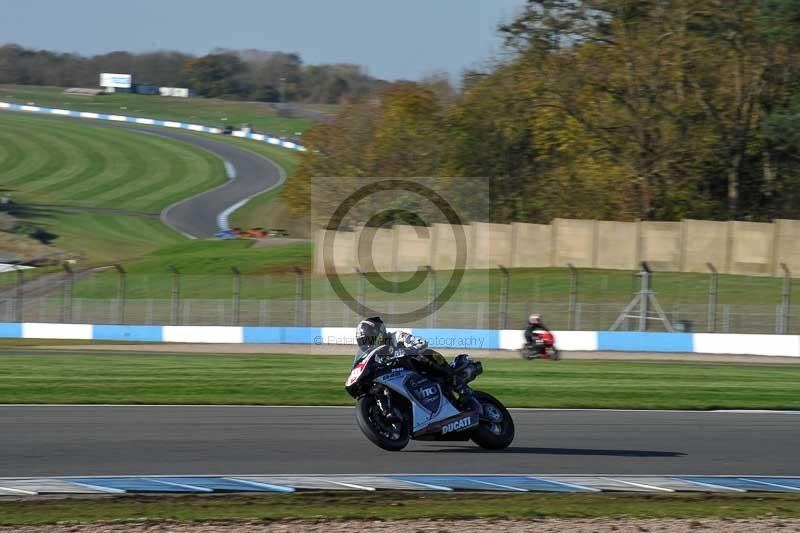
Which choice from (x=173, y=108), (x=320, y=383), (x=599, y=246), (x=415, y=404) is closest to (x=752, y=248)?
(x=599, y=246)

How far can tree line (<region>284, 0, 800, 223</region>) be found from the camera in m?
44.9

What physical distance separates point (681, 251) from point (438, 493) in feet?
102

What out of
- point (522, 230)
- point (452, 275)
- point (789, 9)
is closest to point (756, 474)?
point (452, 275)

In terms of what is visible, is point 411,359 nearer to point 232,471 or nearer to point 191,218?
point 232,471

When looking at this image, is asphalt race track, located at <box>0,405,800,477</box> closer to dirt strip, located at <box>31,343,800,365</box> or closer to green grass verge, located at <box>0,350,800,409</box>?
green grass verge, located at <box>0,350,800,409</box>

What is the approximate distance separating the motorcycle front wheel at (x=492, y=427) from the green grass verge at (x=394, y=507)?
205cm

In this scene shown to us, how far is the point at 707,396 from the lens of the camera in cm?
1791

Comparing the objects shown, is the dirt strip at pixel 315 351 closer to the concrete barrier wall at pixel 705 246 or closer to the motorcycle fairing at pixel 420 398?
the concrete barrier wall at pixel 705 246

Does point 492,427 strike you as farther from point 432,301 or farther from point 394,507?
point 432,301

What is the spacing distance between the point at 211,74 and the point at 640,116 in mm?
114961

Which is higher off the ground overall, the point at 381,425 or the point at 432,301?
the point at 432,301

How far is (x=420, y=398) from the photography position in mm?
11273

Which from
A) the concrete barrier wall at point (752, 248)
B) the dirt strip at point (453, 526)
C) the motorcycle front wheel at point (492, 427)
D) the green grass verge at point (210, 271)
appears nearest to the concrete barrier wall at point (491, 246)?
the green grass verge at point (210, 271)

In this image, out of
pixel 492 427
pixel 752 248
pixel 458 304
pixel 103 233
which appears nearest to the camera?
pixel 492 427
